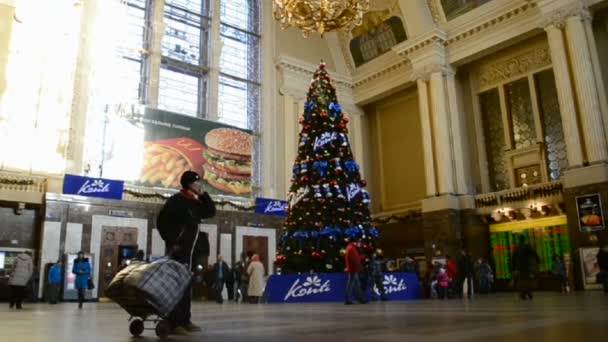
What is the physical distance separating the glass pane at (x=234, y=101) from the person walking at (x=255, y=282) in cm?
769

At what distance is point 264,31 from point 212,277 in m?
10.3

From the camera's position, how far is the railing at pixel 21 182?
12.6 metres

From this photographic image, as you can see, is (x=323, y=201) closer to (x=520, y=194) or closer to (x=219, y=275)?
(x=219, y=275)

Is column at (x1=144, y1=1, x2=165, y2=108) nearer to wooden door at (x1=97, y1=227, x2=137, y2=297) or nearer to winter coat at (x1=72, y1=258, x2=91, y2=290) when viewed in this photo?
wooden door at (x1=97, y1=227, x2=137, y2=297)

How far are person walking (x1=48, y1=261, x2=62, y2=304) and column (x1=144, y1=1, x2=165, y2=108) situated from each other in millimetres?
5731

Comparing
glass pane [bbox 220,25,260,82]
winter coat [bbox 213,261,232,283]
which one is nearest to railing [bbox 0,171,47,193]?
winter coat [bbox 213,261,232,283]

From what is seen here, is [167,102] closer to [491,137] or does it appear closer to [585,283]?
[491,137]

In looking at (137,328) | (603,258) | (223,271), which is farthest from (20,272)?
(603,258)

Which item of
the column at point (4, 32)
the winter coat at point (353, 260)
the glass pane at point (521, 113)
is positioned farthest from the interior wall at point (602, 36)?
the column at point (4, 32)

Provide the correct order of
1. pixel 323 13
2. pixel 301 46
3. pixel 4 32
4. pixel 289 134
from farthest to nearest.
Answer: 1. pixel 301 46
2. pixel 289 134
3. pixel 4 32
4. pixel 323 13

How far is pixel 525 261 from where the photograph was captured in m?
8.34

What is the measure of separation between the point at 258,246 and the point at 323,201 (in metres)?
6.81

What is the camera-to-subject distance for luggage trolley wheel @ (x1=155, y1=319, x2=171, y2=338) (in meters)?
3.04

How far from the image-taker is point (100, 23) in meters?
15.1
